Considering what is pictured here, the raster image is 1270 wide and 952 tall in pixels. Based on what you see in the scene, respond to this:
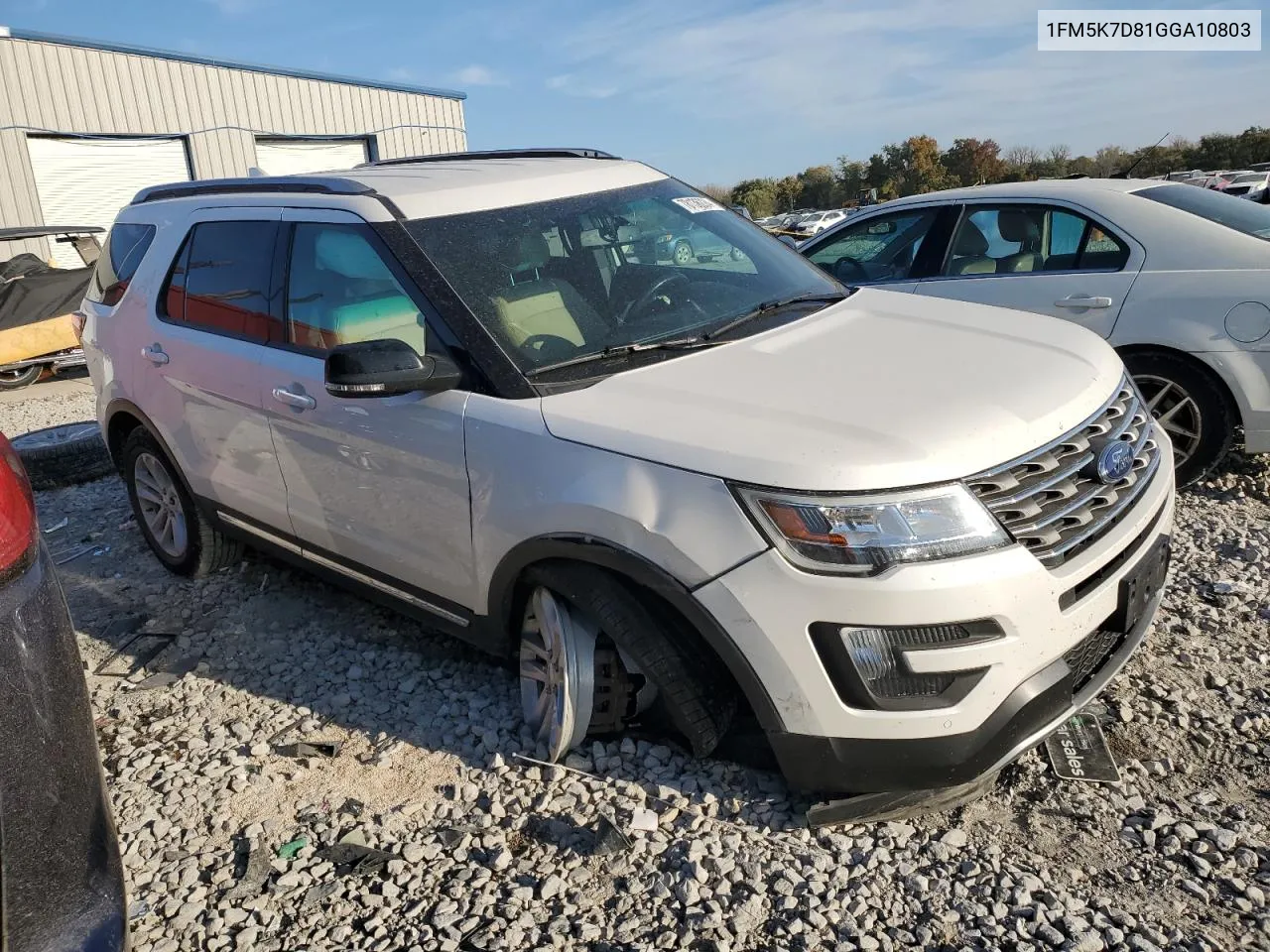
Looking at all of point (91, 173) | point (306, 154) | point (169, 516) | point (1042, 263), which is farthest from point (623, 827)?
point (306, 154)

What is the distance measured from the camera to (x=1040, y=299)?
5.34 meters

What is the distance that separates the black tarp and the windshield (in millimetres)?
9992

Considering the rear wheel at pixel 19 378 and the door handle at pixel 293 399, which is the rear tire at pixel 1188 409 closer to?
the door handle at pixel 293 399

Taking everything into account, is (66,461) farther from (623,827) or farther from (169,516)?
(623,827)

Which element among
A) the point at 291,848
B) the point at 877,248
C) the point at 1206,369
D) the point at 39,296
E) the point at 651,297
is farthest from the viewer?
the point at 39,296

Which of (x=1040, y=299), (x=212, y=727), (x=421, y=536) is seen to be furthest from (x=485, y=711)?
(x=1040, y=299)

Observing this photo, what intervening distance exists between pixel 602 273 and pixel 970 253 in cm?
315

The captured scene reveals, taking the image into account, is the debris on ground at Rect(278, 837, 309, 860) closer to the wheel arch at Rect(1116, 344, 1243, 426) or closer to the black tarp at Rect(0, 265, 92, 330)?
the wheel arch at Rect(1116, 344, 1243, 426)

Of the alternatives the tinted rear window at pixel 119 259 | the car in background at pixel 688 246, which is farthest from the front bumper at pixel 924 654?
the tinted rear window at pixel 119 259

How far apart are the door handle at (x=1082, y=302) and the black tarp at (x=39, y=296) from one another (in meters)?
10.8

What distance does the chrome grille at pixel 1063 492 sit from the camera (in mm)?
2447

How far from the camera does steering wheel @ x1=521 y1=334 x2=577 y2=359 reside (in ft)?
10.0

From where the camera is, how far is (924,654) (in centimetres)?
237

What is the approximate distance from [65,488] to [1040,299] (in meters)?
6.47
